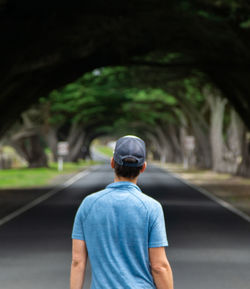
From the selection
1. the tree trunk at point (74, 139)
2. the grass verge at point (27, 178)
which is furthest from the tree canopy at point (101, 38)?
the tree trunk at point (74, 139)

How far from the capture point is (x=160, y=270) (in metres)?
3.77

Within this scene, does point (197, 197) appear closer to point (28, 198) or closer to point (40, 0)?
point (28, 198)

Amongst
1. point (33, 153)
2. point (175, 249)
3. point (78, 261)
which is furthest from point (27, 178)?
point (78, 261)

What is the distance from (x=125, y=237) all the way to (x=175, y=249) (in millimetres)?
9505

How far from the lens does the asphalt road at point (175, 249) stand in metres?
10.0

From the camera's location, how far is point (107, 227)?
3.79 metres

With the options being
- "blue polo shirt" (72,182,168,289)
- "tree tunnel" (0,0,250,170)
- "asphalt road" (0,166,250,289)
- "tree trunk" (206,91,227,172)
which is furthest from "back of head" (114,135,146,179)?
"tree trunk" (206,91,227,172)

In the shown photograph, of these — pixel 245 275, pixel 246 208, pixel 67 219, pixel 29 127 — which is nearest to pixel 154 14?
pixel 246 208

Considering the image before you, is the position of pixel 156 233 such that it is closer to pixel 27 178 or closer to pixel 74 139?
pixel 27 178

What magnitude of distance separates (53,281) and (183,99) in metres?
42.9

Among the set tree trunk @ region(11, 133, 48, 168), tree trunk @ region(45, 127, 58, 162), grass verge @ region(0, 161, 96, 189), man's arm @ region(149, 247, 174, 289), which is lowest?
grass verge @ region(0, 161, 96, 189)

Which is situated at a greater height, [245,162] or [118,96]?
[118,96]

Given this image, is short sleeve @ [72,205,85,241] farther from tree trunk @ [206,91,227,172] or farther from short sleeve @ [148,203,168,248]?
tree trunk @ [206,91,227,172]

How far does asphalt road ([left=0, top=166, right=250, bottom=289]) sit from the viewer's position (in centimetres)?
1001
